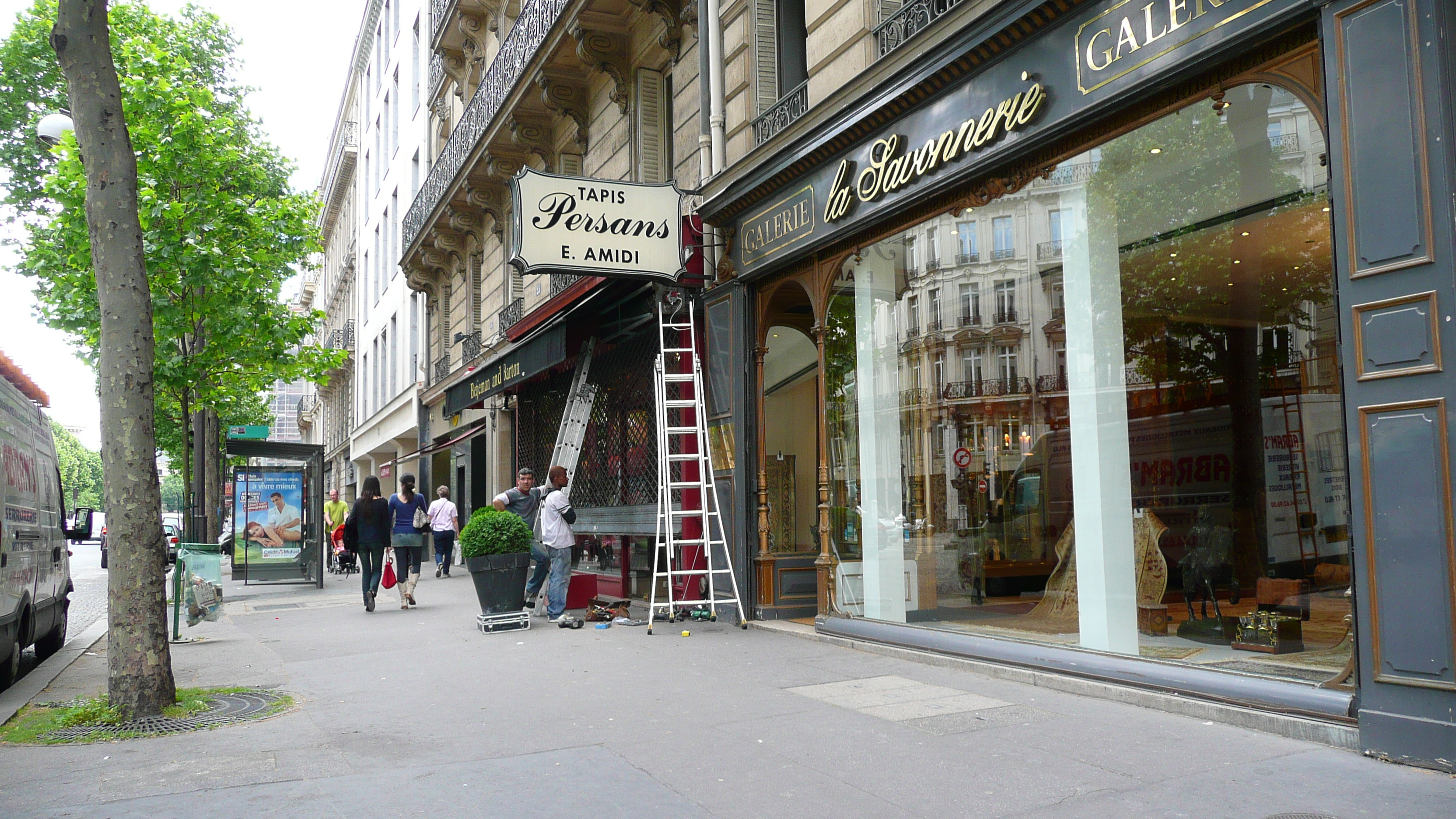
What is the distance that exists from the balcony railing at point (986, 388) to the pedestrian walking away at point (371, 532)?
7.29 m

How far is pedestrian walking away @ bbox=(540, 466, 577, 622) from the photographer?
11.1 meters

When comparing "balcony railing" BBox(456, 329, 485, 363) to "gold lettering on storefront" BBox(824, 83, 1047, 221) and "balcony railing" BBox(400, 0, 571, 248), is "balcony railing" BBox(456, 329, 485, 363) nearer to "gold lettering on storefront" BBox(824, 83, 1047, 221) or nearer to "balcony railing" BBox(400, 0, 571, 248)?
"balcony railing" BBox(400, 0, 571, 248)

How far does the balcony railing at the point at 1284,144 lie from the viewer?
6.33 meters

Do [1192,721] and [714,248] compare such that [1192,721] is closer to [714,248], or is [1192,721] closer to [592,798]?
[592,798]

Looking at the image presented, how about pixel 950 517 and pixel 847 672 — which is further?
pixel 950 517

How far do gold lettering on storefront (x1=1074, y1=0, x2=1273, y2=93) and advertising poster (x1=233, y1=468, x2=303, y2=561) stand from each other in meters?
16.8

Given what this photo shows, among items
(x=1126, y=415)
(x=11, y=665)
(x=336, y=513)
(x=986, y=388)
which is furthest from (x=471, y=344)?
(x=1126, y=415)

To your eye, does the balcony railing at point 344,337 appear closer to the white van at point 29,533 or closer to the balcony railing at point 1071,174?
the white van at point 29,533

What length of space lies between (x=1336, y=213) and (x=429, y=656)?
24.7 feet

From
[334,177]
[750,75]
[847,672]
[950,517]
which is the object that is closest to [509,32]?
[750,75]

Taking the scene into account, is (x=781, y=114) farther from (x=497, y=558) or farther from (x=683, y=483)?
(x=497, y=558)

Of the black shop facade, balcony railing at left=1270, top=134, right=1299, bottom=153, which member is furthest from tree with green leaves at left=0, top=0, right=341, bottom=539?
balcony railing at left=1270, top=134, right=1299, bottom=153

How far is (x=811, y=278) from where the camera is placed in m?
10.0

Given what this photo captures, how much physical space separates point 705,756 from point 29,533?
21.1ft
